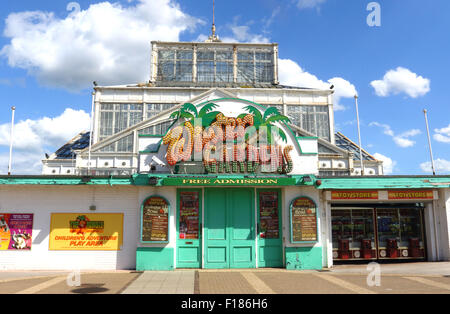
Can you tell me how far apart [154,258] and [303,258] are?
17.6 feet

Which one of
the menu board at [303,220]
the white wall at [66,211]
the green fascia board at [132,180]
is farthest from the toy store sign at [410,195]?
the white wall at [66,211]

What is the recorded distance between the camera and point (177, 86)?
127 feet

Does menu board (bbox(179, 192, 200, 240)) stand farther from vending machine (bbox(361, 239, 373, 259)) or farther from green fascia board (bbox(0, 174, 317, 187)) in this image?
vending machine (bbox(361, 239, 373, 259))

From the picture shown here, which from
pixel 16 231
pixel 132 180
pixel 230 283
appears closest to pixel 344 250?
pixel 230 283

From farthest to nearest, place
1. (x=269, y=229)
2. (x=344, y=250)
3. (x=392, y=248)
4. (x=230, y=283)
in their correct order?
(x=392, y=248) → (x=344, y=250) → (x=269, y=229) → (x=230, y=283)

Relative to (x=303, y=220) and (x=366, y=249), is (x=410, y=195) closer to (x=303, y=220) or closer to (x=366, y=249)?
(x=366, y=249)

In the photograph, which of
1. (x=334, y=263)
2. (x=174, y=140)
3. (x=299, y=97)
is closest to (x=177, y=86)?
(x=299, y=97)

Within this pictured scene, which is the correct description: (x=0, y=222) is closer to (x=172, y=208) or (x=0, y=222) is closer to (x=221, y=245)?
(x=172, y=208)

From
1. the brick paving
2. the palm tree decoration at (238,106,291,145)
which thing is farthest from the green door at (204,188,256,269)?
the palm tree decoration at (238,106,291,145)

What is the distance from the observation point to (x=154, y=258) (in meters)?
11.8

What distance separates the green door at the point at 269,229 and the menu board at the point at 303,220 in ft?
1.92

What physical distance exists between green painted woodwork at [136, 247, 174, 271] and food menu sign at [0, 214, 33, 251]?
13.5 ft

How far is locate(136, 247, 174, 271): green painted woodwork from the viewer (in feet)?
38.4

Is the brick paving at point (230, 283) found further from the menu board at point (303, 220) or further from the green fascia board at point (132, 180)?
the green fascia board at point (132, 180)
